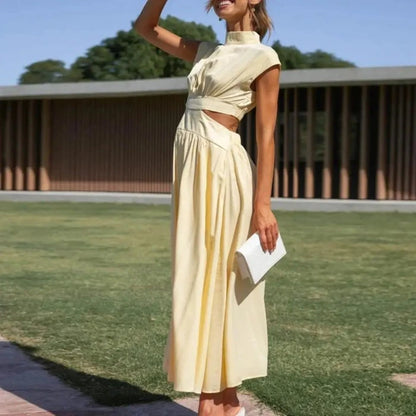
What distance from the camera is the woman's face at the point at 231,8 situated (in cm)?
339

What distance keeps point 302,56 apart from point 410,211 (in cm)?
4734

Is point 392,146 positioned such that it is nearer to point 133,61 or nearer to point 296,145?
point 296,145

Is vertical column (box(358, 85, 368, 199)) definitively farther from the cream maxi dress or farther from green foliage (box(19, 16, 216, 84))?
green foliage (box(19, 16, 216, 84))

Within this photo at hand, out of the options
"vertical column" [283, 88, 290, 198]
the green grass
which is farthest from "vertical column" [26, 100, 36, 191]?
the green grass

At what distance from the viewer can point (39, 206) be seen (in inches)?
843

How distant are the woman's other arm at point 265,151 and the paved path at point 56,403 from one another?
0.99 metres

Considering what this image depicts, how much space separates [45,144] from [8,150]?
4.67 feet

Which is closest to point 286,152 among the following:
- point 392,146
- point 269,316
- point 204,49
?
point 392,146

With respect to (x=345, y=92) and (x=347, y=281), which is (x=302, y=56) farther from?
(x=347, y=281)

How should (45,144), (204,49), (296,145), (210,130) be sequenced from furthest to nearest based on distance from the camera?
(45,144) < (296,145) < (204,49) < (210,130)

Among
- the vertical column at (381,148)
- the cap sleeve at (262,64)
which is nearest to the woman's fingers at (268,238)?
the cap sleeve at (262,64)

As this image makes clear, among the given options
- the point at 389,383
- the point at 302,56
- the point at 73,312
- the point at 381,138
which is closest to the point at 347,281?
the point at 73,312

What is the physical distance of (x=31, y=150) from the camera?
87.9 feet

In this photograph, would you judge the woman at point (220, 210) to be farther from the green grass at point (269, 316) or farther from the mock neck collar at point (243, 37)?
the green grass at point (269, 316)
